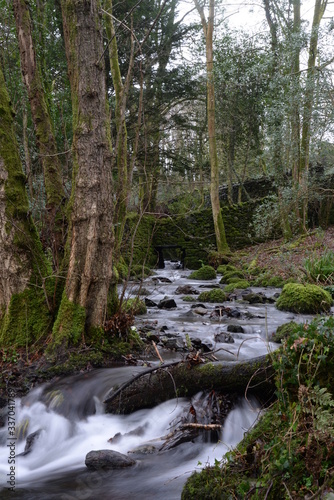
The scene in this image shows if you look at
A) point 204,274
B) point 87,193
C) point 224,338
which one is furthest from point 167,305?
point 204,274

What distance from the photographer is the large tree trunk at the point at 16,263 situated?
14.5ft

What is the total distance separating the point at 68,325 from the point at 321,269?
7184 mm

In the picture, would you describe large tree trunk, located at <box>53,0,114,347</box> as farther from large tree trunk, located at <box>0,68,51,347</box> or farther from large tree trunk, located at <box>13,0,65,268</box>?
large tree trunk, located at <box>13,0,65,268</box>

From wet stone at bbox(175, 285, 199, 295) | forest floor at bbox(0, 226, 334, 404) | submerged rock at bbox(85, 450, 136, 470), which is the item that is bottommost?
wet stone at bbox(175, 285, 199, 295)

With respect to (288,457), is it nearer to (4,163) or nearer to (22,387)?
(22,387)

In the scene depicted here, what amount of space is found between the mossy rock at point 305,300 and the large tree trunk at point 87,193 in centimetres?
463

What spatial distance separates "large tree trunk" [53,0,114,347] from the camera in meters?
4.40

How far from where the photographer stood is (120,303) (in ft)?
15.9

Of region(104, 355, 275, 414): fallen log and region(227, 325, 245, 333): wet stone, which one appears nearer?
region(104, 355, 275, 414): fallen log

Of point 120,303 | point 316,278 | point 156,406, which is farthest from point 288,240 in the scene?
point 156,406

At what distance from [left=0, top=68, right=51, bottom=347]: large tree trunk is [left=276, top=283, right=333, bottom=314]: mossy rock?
5.03m

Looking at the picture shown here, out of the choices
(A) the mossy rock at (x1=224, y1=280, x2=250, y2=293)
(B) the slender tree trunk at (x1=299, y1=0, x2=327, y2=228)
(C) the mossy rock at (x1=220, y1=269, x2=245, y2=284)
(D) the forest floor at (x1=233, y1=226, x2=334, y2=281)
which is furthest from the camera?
(B) the slender tree trunk at (x1=299, y1=0, x2=327, y2=228)

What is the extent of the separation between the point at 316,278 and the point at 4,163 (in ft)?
24.8

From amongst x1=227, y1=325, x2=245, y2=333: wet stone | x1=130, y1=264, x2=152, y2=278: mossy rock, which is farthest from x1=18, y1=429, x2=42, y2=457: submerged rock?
x1=130, y1=264, x2=152, y2=278: mossy rock
